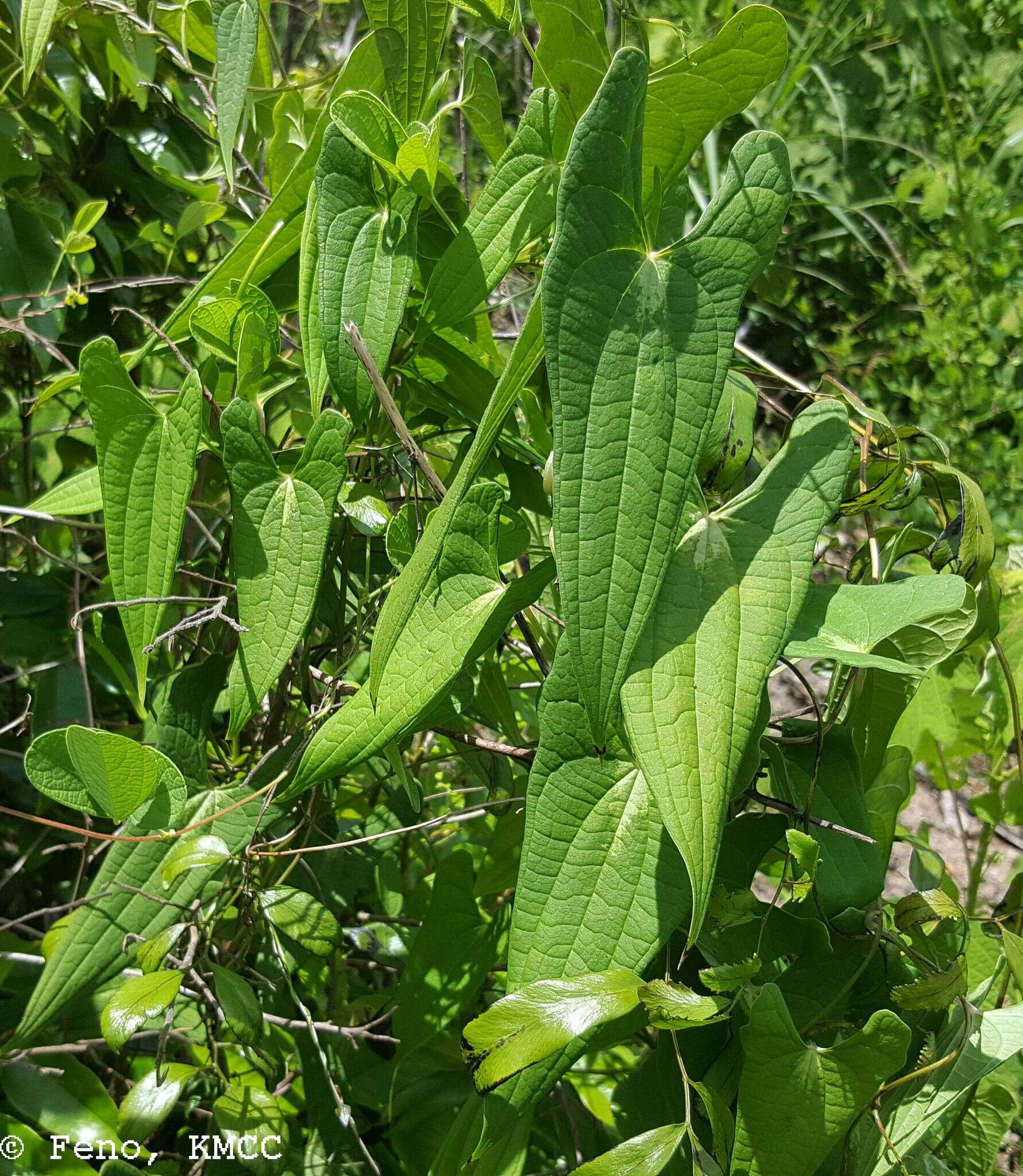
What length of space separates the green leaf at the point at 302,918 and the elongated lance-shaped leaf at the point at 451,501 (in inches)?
8.9

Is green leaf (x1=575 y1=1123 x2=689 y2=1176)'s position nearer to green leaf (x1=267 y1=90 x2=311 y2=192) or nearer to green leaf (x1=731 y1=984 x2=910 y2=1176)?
green leaf (x1=731 y1=984 x2=910 y2=1176)

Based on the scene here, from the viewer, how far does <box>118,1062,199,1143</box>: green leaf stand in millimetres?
498

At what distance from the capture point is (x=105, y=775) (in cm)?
42

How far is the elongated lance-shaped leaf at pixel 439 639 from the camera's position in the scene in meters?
0.35

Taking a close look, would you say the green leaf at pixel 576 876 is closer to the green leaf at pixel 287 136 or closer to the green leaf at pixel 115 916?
the green leaf at pixel 115 916

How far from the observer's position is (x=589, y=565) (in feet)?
0.89

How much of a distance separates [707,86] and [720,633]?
0.20m

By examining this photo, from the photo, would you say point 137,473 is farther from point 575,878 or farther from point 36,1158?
point 36,1158

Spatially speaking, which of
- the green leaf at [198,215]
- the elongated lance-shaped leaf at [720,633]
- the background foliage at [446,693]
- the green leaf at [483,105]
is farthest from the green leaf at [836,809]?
the green leaf at [198,215]

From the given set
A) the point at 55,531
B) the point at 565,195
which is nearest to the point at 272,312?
the point at 565,195

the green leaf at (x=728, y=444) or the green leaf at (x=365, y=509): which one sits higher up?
the green leaf at (x=728, y=444)

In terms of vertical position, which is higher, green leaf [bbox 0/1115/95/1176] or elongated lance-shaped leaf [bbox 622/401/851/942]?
elongated lance-shaped leaf [bbox 622/401/851/942]

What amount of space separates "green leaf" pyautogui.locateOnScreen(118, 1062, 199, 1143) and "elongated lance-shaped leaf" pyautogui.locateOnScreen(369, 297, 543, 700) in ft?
1.08

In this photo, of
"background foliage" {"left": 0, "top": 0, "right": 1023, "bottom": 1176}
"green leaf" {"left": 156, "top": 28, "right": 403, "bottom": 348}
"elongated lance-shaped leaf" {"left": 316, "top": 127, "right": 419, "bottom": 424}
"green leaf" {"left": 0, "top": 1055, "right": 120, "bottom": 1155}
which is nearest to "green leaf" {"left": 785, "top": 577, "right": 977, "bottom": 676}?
"background foliage" {"left": 0, "top": 0, "right": 1023, "bottom": 1176}
